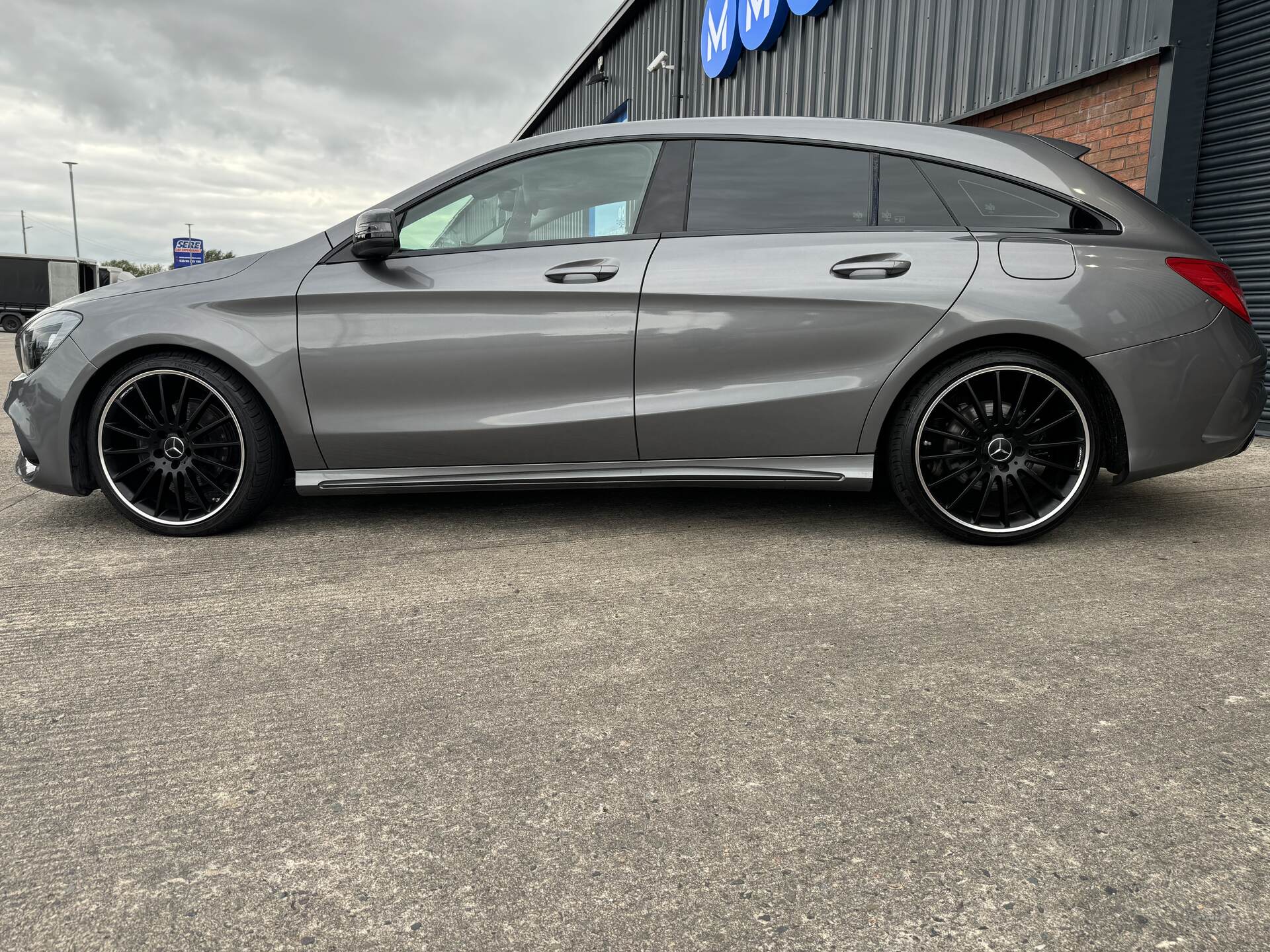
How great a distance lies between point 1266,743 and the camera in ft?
6.23

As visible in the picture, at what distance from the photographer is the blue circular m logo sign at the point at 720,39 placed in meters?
12.8

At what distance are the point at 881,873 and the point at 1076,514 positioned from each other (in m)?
2.80

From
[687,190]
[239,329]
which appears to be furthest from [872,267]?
[239,329]

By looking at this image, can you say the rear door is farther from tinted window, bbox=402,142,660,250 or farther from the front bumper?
the front bumper

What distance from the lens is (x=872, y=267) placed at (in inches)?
130

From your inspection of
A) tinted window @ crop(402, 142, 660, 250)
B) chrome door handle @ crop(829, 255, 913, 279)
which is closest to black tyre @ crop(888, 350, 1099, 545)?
chrome door handle @ crop(829, 255, 913, 279)

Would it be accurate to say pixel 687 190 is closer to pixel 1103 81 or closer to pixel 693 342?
pixel 693 342

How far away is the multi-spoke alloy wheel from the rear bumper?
3225mm

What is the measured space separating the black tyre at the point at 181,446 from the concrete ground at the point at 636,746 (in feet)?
0.68

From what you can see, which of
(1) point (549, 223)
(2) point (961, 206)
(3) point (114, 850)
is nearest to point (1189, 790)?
(3) point (114, 850)

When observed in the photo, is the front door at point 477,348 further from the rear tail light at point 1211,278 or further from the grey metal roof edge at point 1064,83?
the grey metal roof edge at point 1064,83

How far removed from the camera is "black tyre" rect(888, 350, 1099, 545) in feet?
10.8

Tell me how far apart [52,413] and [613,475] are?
214 centimetres

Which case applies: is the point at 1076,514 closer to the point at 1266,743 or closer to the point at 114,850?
the point at 1266,743
